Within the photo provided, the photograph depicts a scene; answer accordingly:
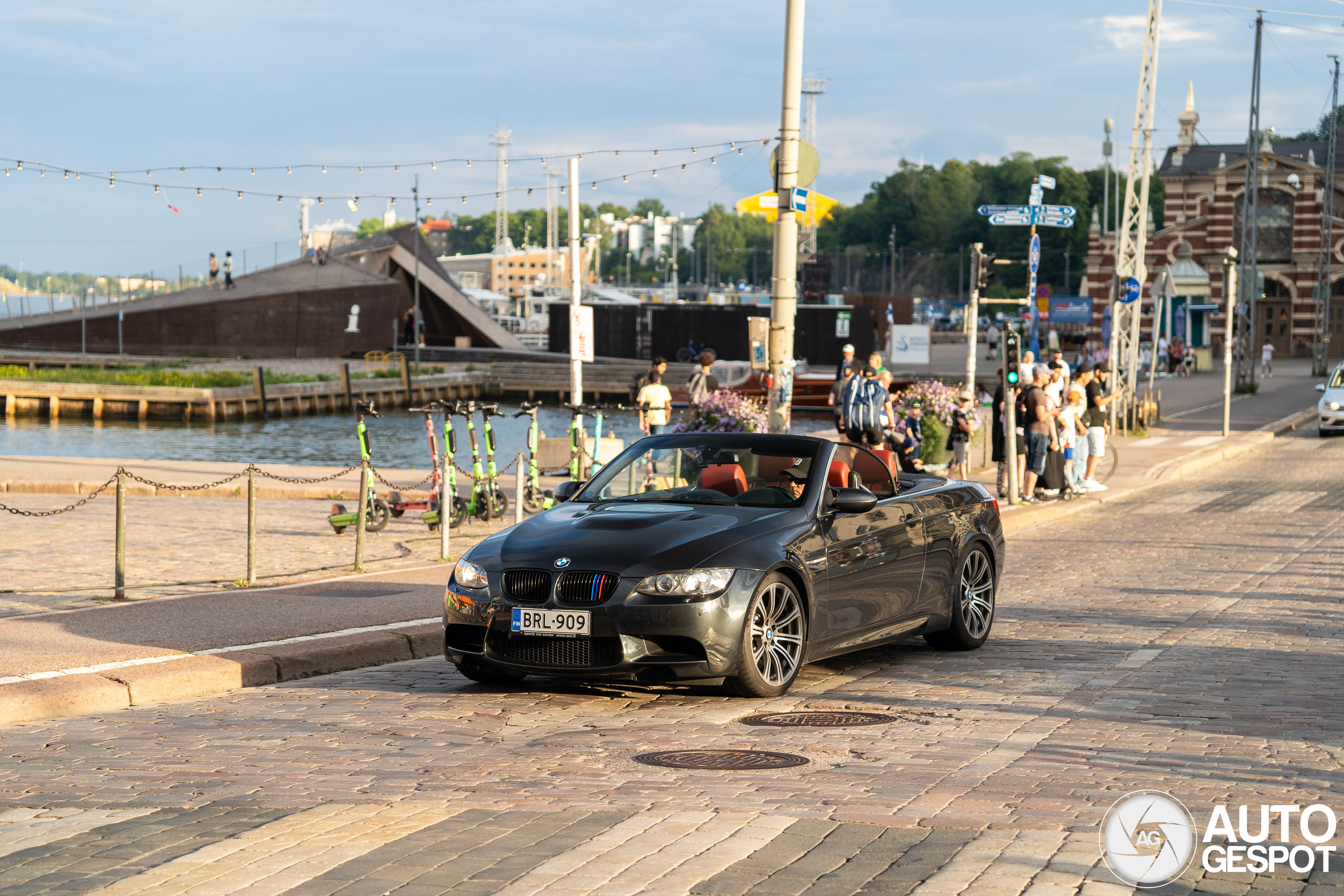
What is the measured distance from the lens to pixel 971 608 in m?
10.3

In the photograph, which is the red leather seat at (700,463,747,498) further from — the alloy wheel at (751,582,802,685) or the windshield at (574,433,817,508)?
the alloy wheel at (751,582,802,685)

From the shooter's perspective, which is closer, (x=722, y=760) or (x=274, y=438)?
(x=722, y=760)

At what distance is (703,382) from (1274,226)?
67.2 meters

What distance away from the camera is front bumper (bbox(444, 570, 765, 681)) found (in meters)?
7.87

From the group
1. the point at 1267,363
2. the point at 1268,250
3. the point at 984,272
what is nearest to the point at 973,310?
the point at 984,272

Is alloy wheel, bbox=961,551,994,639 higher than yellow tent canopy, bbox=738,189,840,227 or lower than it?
lower

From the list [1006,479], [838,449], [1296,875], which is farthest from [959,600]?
[1006,479]

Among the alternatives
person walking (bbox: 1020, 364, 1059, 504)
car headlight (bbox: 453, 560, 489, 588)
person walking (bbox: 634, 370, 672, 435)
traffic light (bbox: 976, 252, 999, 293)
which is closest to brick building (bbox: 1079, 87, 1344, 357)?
traffic light (bbox: 976, 252, 999, 293)

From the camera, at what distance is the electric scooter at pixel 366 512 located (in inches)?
646

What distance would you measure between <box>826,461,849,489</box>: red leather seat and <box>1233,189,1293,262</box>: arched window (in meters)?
76.3

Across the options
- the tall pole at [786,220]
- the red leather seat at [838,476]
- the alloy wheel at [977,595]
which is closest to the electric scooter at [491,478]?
the tall pole at [786,220]

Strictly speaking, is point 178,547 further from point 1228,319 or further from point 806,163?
point 1228,319

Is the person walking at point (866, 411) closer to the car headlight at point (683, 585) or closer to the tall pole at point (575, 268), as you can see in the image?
the tall pole at point (575, 268)

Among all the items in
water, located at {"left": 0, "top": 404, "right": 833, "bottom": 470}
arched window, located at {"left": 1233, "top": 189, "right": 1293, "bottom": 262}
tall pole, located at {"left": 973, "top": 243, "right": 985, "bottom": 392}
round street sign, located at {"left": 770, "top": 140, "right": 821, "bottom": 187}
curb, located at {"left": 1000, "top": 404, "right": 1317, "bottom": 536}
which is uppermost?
arched window, located at {"left": 1233, "top": 189, "right": 1293, "bottom": 262}
